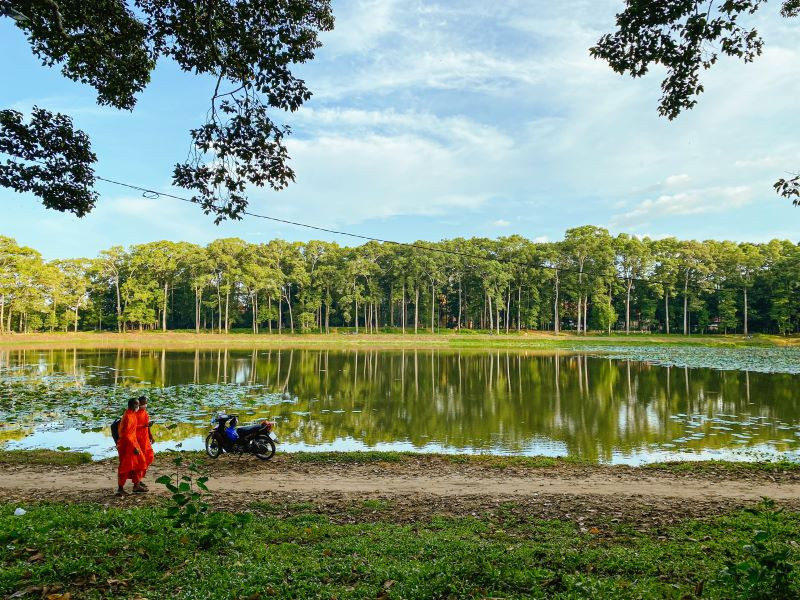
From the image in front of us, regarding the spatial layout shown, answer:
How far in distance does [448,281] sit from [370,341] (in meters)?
21.8

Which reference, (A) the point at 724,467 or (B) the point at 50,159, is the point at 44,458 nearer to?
(B) the point at 50,159

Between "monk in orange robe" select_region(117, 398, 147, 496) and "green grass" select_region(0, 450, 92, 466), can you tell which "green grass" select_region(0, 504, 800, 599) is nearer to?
"monk in orange robe" select_region(117, 398, 147, 496)

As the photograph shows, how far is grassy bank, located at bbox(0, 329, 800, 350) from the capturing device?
58.4m

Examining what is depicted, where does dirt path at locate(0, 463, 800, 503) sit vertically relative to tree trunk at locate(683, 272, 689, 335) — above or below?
below

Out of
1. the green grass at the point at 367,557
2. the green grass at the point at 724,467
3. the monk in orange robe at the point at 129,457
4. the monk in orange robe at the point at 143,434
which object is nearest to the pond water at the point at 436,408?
the green grass at the point at 724,467

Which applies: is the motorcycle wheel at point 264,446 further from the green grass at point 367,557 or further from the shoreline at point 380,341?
the shoreline at point 380,341

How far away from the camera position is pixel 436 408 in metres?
19.0

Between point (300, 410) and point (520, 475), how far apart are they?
9952 millimetres

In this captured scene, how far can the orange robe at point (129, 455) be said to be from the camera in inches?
327

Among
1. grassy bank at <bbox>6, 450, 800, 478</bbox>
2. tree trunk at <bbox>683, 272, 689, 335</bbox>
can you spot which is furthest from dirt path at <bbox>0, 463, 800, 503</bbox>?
tree trunk at <bbox>683, 272, 689, 335</bbox>

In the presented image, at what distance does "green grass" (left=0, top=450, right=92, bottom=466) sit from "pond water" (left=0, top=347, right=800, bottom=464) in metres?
0.85

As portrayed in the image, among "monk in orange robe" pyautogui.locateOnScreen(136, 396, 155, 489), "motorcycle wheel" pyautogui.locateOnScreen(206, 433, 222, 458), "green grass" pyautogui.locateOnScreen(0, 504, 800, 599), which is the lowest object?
"motorcycle wheel" pyautogui.locateOnScreen(206, 433, 222, 458)

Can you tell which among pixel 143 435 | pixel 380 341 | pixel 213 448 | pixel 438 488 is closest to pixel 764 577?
pixel 438 488

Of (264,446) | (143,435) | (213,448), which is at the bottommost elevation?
(213,448)
